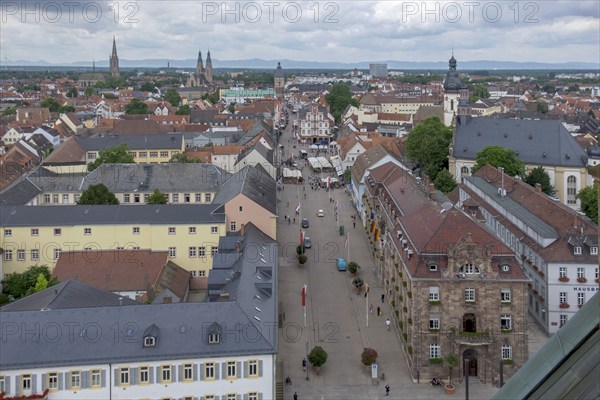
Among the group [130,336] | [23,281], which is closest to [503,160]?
[23,281]

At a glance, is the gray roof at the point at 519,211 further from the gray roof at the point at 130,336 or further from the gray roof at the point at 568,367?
the gray roof at the point at 568,367

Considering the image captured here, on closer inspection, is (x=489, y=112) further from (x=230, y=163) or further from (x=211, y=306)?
(x=211, y=306)

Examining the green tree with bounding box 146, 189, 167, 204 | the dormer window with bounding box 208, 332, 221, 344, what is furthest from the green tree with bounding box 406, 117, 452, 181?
the dormer window with bounding box 208, 332, 221, 344

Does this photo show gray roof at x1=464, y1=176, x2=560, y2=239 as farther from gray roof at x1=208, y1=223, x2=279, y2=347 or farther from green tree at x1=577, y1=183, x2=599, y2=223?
Result: gray roof at x1=208, y1=223, x2=279, y2=347

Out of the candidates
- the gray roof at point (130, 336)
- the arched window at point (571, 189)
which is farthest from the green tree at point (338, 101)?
the gray roof at point (130, 336)

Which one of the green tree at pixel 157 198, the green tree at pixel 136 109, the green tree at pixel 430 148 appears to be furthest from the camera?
the green tree at pixel 136 109

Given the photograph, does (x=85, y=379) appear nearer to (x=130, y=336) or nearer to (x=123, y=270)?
(x=130, y=336)
